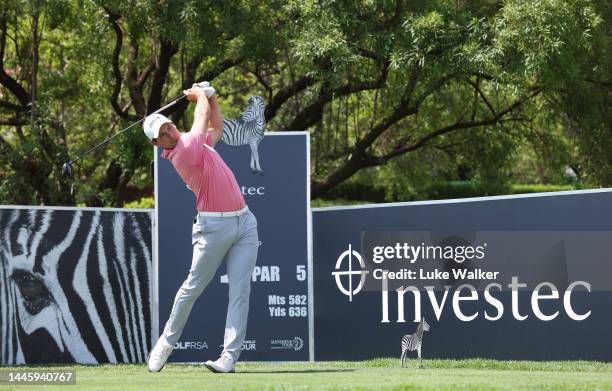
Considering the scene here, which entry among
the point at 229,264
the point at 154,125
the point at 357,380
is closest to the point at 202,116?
the point at 154,125

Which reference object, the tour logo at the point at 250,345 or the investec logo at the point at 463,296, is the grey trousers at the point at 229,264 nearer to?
the tour logo at the point at 250,345

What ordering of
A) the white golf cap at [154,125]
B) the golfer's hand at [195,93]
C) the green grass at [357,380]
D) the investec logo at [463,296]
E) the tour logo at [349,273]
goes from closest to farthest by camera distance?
the green grass at [357,380]
the white golf cap at [154,125]
the golfer's hand at [195,93]
the investec logo at [463,296]
the tour logo at [349,273]

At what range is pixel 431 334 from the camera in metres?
8.95

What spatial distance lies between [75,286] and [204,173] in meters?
2.83

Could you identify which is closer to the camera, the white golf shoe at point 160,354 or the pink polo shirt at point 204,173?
the pink polo shirt at point 204,173

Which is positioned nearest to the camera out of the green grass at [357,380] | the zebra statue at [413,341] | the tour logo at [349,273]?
the green grass at [357,380]

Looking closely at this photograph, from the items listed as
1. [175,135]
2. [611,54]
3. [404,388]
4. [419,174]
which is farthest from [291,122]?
[404,388]

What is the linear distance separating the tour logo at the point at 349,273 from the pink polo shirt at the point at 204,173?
2.20 meters

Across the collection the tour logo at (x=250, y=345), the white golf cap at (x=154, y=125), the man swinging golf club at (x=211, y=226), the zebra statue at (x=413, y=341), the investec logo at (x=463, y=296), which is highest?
the white golf cap at (x=154, y=125)

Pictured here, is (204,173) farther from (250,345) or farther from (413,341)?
(250,345)

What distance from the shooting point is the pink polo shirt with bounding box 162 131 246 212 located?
704 cm

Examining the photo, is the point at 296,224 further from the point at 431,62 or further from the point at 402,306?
the point at 431,62

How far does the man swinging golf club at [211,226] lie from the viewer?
7.07 metres

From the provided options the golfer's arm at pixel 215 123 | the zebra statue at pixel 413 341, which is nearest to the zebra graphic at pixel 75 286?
the golfer's arm at pixel 215 123
